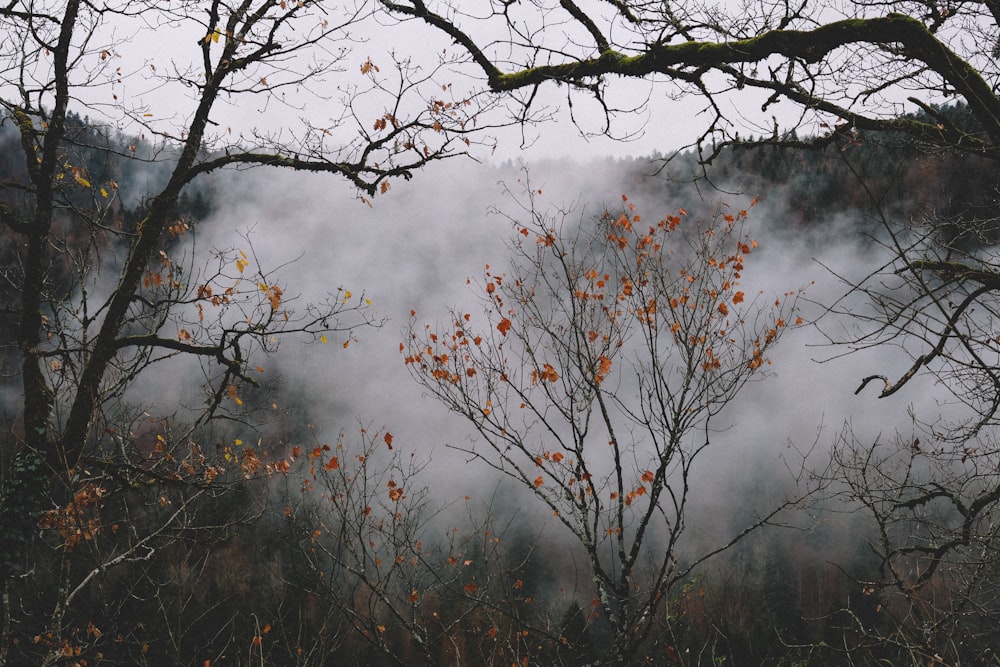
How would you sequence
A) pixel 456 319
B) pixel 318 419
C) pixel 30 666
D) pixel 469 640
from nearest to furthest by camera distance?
pixel 456 319 < pixel 30 666 < pixel 469 640 < pixel 318 419

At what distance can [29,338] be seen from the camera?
5.67 m

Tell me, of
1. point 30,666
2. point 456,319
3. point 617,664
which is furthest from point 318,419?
point 617,664

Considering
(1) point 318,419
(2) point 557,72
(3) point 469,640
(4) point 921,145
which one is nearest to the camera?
(4) point 921,145

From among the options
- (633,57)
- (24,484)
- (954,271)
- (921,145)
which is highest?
(633,57)

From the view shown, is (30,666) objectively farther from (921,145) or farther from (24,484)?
(921,145)

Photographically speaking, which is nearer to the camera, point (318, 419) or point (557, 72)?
point (557, 72)

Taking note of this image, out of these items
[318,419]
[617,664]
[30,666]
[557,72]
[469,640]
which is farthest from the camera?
[318,419]

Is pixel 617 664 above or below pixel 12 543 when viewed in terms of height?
below

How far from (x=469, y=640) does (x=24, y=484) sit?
2300cm

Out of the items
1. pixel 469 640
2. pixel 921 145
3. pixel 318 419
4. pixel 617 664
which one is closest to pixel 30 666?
pixel 469 640

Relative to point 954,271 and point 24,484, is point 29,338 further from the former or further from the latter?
point 954,271

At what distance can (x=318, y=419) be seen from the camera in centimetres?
3778

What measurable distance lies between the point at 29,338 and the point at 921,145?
7.13 metres

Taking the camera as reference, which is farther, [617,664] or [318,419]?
[318,419]
